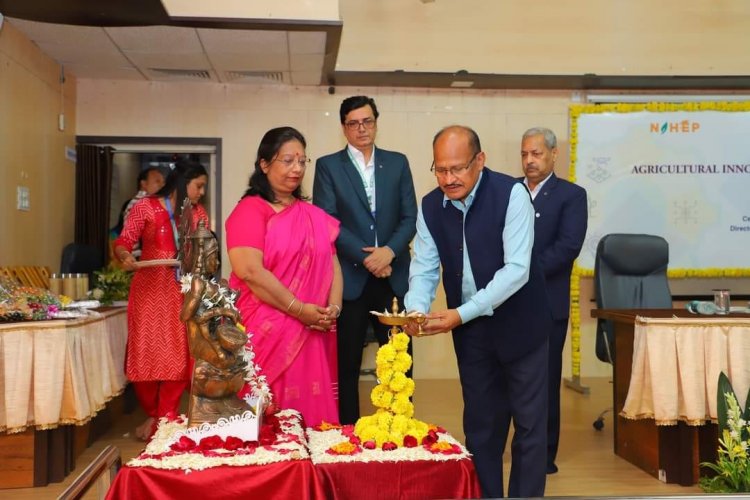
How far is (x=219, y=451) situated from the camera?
1.83m

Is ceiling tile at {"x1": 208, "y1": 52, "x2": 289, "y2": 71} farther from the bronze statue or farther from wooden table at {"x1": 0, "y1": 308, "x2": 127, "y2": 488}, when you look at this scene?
the bronze statue

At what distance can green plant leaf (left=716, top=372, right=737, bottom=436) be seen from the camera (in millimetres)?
3162

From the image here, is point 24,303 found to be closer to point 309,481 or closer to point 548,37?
point 309,481

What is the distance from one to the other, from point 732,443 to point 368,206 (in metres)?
1.78

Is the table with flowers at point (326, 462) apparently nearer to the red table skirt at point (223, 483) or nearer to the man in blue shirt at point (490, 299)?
the red table skirt at point (223, 483)

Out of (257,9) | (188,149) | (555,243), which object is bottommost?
(555,243)

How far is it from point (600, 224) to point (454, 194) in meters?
4.42

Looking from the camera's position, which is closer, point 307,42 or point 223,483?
point 223,483

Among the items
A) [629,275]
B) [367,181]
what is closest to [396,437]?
[367,181]

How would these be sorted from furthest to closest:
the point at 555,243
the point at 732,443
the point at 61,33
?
1. the point at 61,33
2. the point at 555,243
3. the point at 732,443

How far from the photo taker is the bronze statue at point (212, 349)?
1.95 metres

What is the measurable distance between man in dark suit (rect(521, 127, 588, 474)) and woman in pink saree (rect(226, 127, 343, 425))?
4.55 feet

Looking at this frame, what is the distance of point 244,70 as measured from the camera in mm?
6098

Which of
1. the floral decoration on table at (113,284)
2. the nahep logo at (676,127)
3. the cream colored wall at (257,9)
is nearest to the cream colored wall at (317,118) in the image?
the nahep logo at (676,127)
